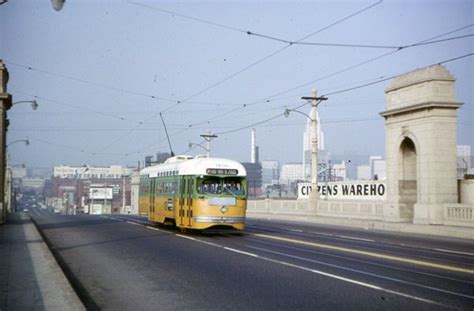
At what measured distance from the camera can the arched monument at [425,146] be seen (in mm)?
30234

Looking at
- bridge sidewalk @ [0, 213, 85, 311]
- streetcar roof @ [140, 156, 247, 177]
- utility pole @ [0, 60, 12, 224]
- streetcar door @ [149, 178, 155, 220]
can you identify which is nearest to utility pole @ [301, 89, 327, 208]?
streetcar door @ [149, 178, 155, 220]

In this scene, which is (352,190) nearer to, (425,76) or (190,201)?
(425,76)

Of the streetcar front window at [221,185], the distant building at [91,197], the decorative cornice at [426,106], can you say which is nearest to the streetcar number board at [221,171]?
the streetcar front window at [221,185]

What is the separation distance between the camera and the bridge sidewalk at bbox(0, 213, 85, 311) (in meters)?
8.48

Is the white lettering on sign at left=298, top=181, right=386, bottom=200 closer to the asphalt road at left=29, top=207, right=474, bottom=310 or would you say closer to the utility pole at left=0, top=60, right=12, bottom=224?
the utility pole at left=0, top=60, right=12, bottom=224

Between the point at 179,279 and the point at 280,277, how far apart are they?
80.0 inches

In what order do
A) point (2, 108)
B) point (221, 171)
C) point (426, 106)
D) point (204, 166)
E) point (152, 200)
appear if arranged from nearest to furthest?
1. point (204, 166)
2. point (221, 171)
3. point (152, 200)
4. point (426, 106)
5. point (2, 108)

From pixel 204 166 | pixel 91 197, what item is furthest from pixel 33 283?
pixel 91 197

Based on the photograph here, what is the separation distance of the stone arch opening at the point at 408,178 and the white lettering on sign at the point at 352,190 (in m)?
12.1

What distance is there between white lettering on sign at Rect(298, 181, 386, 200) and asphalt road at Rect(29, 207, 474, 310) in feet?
87.5

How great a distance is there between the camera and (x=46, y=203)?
7490 inches

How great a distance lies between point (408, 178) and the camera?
33344 millimetres

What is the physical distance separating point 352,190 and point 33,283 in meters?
41.8

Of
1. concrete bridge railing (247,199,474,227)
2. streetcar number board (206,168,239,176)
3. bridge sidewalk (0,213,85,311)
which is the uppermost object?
streetcar number board (206,168,239,176)
